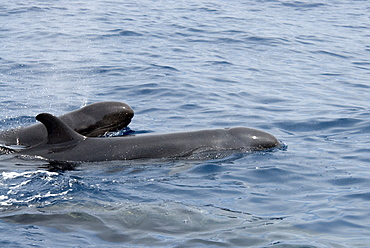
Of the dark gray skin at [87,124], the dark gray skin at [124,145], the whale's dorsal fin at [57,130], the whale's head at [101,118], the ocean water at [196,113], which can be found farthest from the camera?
the whale's head at [101,118]

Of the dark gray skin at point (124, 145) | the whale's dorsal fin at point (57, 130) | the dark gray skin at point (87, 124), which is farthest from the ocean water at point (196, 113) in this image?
the dark gray skin at point (87, 124)

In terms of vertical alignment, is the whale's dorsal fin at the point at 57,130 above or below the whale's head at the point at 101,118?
above

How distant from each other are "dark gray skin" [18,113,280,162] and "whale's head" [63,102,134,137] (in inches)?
62.8

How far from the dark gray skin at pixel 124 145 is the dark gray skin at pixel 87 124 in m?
1.38

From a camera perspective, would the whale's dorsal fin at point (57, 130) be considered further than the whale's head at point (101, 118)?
No

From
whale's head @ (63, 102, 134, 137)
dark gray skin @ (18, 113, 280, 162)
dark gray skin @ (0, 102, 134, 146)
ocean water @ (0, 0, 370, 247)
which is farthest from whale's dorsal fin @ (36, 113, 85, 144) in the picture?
whale's head @ (63, 102, 134, 137)

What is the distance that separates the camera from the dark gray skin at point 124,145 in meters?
10.5

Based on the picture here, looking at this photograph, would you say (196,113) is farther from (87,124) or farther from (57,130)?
(57,130)

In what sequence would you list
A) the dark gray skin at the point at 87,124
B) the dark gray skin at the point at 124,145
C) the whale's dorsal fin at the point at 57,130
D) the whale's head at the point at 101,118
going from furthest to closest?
the whale's head at the point at 101,118 < the dark gray skin at the point at 87,124 < the dark gray skin at the point at 124,145 < the whale's dorsal fin at the point at 57,130

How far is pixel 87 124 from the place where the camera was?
1245 centimetres

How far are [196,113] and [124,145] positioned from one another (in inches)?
162

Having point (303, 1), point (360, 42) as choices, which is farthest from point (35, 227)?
point (303, 1)

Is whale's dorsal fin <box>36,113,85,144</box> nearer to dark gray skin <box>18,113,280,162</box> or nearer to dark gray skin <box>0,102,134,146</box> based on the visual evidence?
dark gray skin <box>18,113,280,162</box>

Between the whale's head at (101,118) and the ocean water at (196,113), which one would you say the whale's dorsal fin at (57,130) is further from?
the whale's head at (101,118)
